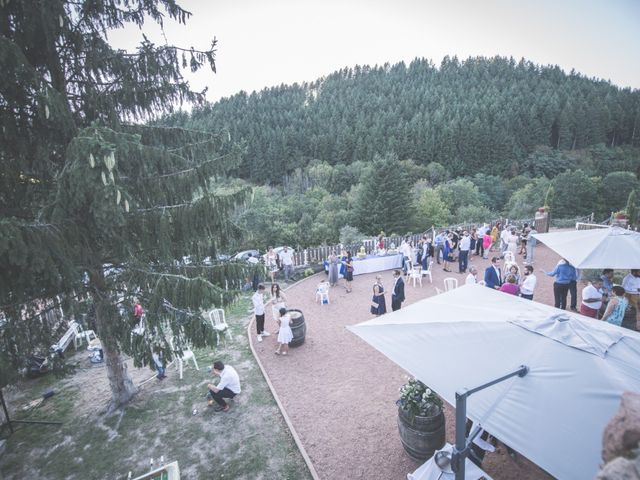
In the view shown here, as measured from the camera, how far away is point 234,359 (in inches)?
358

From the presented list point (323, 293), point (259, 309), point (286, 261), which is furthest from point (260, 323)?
point (286, 261)

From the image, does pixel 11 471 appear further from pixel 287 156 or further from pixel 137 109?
pixel 287 156

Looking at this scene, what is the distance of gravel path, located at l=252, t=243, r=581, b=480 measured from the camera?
5.34 meters

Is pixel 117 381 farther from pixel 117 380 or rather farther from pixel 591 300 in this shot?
pixel 591 300

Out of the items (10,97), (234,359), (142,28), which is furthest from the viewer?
(234,359)

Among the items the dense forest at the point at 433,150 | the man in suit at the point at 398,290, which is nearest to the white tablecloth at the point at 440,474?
the man in suit at the point at 398,290

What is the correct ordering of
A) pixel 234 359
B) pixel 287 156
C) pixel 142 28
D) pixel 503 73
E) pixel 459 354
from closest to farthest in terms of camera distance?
pixel 459 354
pixel 142 28
pixel 234 359
pixel 287 156
pixel 503 73

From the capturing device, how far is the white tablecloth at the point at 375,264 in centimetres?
1611

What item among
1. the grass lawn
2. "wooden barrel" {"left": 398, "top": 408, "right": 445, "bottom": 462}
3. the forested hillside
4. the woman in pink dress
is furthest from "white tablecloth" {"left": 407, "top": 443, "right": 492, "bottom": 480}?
the forested hillside

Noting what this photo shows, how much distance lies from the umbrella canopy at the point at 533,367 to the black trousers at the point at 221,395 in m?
3.98

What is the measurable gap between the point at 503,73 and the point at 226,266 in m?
147

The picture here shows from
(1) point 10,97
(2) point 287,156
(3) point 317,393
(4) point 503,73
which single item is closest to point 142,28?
(1) point 10,97

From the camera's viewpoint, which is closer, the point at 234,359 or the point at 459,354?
the point at 459,354

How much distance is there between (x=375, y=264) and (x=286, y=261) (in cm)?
450
